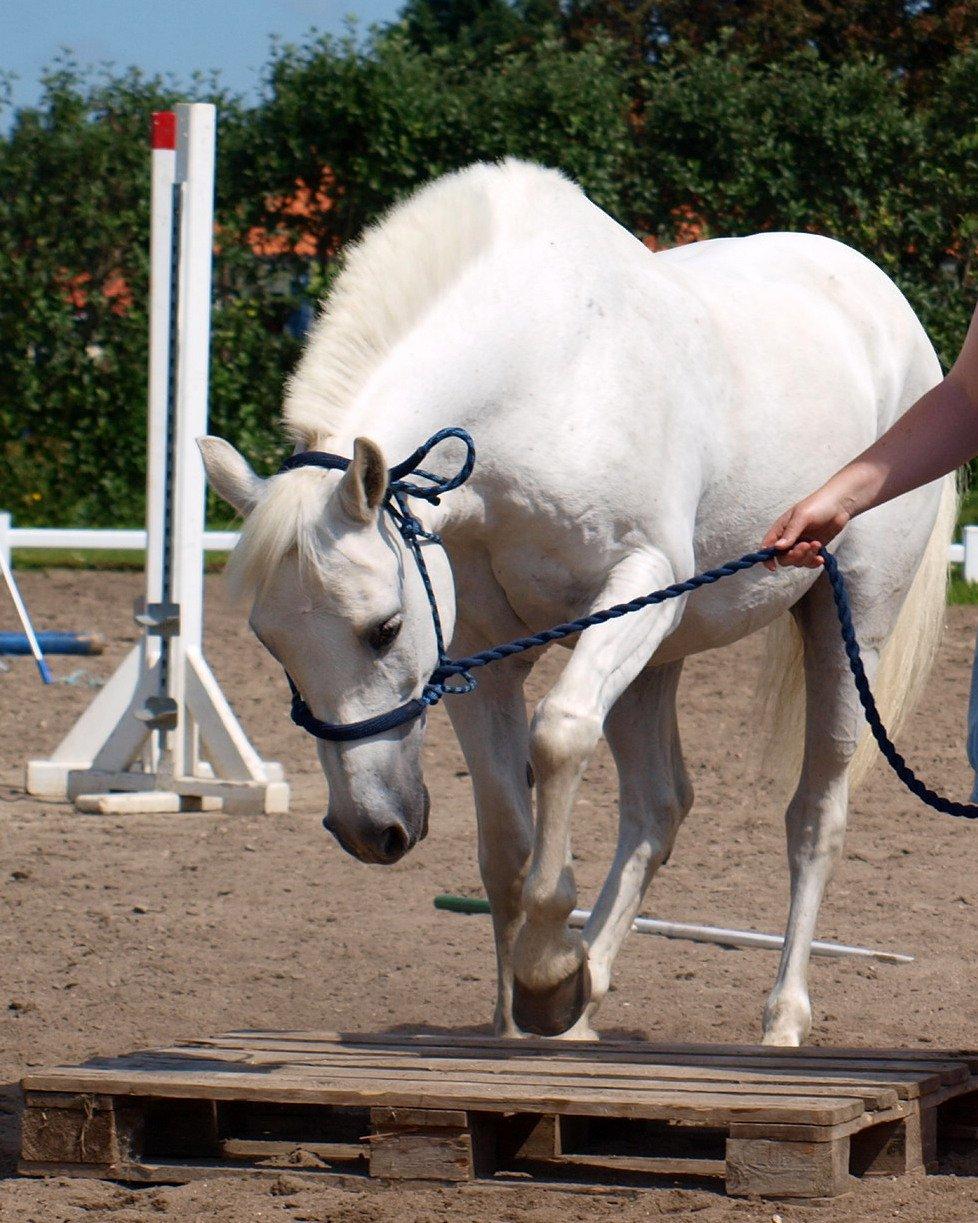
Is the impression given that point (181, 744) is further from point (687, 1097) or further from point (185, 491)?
point (687, 1097)

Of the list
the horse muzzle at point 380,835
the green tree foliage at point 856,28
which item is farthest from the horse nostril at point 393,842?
the green tree foliage at point 856,28

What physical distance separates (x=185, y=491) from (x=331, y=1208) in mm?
3940

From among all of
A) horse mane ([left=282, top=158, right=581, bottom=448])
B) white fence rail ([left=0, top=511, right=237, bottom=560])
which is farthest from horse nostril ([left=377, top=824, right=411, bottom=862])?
white fence rail ([left=0, top=511, right=237, bottom=560])

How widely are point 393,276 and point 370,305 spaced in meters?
0.09

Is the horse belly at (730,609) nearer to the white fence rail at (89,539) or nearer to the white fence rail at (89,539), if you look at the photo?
the white fence rail at (89,539)

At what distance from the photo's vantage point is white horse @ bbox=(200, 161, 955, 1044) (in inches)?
123

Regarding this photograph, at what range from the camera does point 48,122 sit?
1293cm

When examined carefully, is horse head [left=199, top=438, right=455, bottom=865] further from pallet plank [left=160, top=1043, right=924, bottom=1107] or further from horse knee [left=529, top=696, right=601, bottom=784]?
pallet plank [left=160, top=1043, right=924, bottom=1107]

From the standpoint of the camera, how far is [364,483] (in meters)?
3.04

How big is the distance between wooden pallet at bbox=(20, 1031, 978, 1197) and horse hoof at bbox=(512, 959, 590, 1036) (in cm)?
7

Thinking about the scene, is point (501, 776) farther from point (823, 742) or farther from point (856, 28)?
point (856, 28)

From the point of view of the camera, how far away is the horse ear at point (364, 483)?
299 cm

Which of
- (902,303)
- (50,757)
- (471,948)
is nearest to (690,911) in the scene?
(471,948)

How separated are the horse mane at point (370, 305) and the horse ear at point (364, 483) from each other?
6 cm
